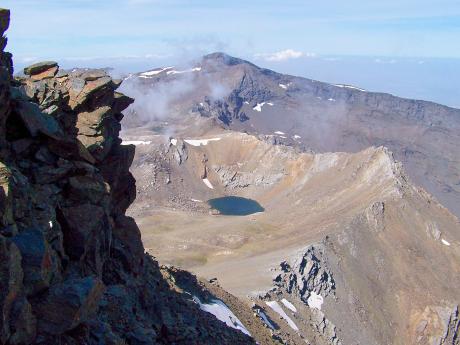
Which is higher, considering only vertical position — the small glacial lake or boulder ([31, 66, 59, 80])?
boulder ([31, 66, 59, 80])

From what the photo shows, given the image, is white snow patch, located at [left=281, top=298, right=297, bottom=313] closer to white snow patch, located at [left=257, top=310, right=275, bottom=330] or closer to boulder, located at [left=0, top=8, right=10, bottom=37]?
white snow patch, located at [left=257, top=310, right=275, bottom=330]

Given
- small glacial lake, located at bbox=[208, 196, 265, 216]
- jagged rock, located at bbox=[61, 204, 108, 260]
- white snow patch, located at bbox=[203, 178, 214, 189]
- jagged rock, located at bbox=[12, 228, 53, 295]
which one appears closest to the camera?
jagged rock, located at bbox=[12, 228, 53, 295]

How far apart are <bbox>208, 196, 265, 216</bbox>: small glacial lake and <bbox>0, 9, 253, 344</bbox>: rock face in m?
101

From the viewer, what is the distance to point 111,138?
27.3 meters

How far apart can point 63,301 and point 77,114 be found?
507 inches

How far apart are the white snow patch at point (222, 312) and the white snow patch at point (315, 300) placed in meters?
25.9

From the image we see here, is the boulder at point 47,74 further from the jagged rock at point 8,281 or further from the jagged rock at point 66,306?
the jagged rock at point 8,281

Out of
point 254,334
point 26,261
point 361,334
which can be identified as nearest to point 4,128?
point 26,261

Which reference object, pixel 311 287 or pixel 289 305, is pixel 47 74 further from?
pixel 311 287

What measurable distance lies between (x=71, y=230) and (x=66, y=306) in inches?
189

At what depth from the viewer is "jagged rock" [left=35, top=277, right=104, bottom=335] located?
14.7m

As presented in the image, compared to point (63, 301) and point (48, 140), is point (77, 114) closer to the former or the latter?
point (48, 140)

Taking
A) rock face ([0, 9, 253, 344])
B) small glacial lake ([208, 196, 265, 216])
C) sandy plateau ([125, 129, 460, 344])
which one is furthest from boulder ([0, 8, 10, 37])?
small glacial lake ([208, 196, 265, 216])

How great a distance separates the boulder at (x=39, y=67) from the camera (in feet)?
91.6
